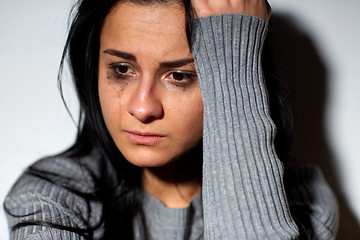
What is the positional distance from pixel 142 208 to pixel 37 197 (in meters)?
0.34

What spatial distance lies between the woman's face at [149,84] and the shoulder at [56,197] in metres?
0.25

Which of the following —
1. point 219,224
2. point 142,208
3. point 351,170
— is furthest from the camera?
point 351,170

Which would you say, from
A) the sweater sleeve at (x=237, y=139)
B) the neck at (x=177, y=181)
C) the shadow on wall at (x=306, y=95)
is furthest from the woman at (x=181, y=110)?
the shadow on wall at (x=306, y=95)

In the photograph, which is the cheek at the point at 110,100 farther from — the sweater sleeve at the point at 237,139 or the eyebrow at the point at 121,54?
the sweater sleeve at the point at 237,139

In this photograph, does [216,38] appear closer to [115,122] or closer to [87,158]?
[115,122]

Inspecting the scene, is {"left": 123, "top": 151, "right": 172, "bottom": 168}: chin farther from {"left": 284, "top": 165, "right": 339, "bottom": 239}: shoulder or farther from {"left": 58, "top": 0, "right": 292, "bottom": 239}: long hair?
{"left": 284, "top": 165, "right": 339, "bottom": 239}: shoulder

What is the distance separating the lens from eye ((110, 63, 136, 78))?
3.64 ft

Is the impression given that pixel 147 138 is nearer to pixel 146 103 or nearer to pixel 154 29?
pixel 146 103

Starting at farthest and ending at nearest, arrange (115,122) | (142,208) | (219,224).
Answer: (142,208) → (115,122) → (219,224)

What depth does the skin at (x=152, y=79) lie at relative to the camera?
105cm

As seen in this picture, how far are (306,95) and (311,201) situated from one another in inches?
14.5

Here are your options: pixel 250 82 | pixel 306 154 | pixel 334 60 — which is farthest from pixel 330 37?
pixel 250 82

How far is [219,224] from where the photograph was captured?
1.01 meters

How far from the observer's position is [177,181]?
140 centimetres
